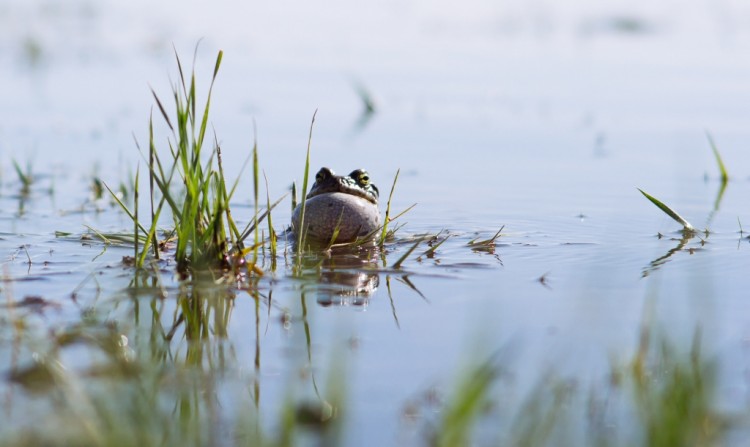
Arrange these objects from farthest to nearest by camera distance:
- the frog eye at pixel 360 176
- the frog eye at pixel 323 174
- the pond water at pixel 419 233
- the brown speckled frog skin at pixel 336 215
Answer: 1. the frog eye at pixel 360 176
2. the frog eye at pixel 323 174
3. the brown speckled frog skin at pixel 336 215
4. the pond water at pixel 419 233

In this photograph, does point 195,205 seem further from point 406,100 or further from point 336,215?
point 406,100

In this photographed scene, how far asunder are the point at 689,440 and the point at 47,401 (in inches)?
73.9

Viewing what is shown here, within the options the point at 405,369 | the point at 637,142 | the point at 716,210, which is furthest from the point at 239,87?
the point at 405,369

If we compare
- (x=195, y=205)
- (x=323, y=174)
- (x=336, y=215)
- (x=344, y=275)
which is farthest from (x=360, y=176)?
(x=195, y=205)

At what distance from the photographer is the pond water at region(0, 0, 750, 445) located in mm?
3352

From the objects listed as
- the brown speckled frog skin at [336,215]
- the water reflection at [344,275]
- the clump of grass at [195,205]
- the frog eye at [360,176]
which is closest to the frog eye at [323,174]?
the brown speckled frog skin at [336,215]

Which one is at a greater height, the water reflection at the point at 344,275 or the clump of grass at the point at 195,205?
the clump of grass at the point at 195,205

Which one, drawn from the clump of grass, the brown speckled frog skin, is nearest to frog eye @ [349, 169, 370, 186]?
the brown speckled frog skin

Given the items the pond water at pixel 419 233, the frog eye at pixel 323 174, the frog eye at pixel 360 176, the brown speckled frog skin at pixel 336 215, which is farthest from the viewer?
the frog eye at pixel 360 176

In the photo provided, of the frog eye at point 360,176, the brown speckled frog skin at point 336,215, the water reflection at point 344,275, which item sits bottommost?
the water reflection at point 344,275

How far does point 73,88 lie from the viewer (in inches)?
575

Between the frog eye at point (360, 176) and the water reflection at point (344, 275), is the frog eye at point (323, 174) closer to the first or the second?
the frog eye at point (360, 176)

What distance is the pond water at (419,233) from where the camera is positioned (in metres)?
3.35

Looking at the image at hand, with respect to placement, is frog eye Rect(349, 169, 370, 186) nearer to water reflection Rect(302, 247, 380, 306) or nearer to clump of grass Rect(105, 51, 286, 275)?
water reflection Rect(302, 247, 380, 306)
